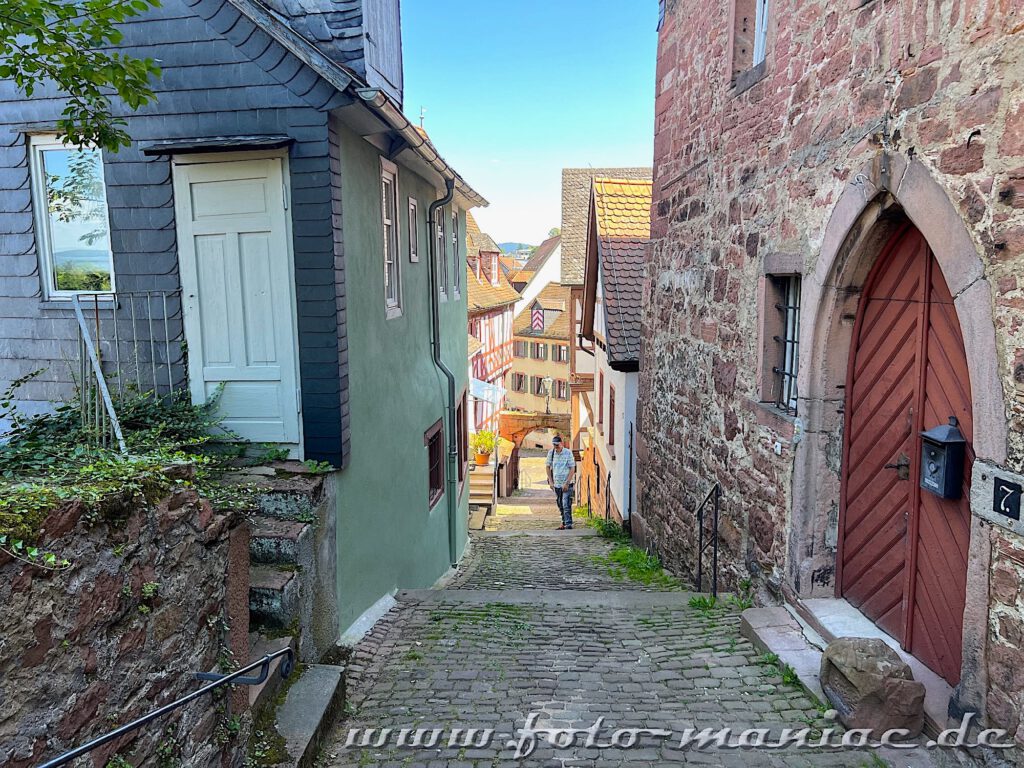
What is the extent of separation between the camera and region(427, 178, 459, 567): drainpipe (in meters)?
9.16

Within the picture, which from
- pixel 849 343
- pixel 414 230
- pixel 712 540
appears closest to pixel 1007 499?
pixel 849 343

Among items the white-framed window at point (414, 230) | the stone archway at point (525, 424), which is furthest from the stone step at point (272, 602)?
the stone archway at point (525, 424)

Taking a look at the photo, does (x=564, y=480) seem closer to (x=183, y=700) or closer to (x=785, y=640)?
(x=785, y=640)

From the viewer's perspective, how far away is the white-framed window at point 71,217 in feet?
18.0

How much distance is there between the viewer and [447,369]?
9.88 metres

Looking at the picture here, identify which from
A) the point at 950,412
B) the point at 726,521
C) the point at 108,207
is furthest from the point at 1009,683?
the point at 108,207

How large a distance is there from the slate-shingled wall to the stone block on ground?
3.61 m

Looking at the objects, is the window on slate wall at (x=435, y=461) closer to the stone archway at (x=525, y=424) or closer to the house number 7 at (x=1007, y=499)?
the house number 7 at (x=1007, y=499)

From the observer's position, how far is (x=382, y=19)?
657 centimetres

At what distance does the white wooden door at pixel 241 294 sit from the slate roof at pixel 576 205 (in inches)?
721

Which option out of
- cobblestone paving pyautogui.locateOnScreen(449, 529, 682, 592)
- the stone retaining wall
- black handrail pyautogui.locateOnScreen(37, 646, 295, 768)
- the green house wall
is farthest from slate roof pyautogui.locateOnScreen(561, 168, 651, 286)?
black handrail pyautogui.locateOnScreen(37, 646, 295, 768)

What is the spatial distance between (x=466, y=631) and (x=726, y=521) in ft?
8.08

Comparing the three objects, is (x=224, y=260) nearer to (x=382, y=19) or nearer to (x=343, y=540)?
(x=343, y=540)

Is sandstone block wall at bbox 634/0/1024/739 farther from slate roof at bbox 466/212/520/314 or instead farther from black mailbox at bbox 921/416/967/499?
slate roof at bbox 466/212/520/314
